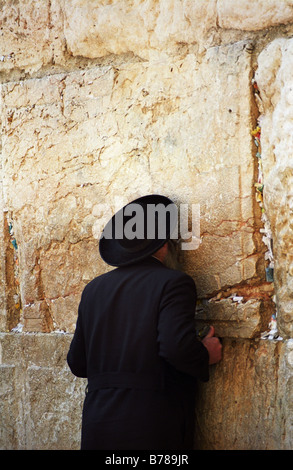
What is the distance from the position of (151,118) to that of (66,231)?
791 mm

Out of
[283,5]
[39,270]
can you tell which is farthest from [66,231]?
[283,5]

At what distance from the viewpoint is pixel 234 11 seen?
3008 millimetres

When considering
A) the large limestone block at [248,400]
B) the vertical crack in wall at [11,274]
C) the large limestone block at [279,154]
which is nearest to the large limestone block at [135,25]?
the large limestone block at [279,154]

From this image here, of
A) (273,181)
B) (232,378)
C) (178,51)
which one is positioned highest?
(178,51)

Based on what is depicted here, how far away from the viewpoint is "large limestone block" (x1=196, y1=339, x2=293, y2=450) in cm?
281

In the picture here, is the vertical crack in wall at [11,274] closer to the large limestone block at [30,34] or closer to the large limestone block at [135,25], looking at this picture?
the large limestone block at [30,34]

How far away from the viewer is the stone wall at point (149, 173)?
291cm

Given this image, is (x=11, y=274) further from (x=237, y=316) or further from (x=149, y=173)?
(x=237, y=316)

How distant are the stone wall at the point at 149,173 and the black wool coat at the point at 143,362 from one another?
31cm

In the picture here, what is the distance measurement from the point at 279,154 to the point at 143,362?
111 centimetres

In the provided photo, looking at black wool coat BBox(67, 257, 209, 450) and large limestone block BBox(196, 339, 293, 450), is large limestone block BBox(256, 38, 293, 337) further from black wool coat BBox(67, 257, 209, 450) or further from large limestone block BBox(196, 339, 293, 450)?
black wool coat BBox(67, 257, 209, 450)

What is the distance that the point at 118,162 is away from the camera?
335cm

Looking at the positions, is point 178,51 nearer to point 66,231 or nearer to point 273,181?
point 273,181

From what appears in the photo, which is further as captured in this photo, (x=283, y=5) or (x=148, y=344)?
(x=283, y=5)
